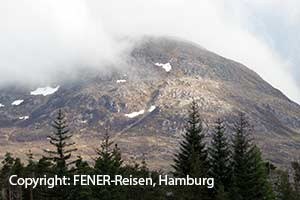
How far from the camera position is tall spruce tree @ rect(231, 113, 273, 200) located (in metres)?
59.2

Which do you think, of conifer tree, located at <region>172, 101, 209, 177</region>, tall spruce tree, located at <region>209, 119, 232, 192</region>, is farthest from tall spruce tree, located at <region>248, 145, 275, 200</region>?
conifer tree, located at <region>172, 101, 209, 177</region>

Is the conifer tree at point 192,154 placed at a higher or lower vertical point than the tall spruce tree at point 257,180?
higher

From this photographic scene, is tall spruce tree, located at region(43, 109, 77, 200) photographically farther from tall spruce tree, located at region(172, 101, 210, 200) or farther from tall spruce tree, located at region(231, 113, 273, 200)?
tall spruce tree, located at region(231, 113, 273, 200)

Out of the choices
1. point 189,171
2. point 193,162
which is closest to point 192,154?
point 193,162

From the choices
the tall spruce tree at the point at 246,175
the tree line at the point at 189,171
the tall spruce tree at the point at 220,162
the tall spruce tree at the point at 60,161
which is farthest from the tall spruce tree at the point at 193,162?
the tall spruce tree at the point at 60,161

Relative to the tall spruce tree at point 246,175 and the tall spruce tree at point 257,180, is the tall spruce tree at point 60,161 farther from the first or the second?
the tall spruce tree at point 257,180

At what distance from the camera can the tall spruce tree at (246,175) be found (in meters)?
59.2

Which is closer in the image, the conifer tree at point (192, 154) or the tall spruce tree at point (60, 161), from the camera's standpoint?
the tall spruce tree at point (60, 161)

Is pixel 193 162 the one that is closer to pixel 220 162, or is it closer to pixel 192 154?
pixel 192 154

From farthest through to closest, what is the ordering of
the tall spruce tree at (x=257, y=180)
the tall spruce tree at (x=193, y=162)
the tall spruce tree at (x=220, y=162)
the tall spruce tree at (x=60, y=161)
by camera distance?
the tall spruce tree at (x=220, y=162) → the tall spruce tree at (x=257, y=180) → the tall spruce tree at (x=193, y=162) → the tall spruce tree at (x=60, y=161)

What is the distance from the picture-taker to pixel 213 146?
212ft

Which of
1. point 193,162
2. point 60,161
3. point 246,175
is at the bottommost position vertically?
point 246,175

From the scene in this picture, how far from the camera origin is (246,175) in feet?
Answer: 195

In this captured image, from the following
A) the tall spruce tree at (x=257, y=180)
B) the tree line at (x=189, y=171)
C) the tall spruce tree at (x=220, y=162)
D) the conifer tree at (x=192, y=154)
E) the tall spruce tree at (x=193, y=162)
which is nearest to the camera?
the tree line at (x=189, y=171)
